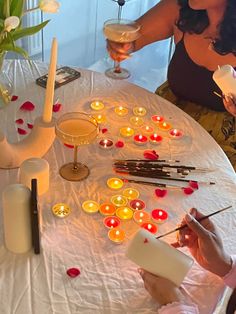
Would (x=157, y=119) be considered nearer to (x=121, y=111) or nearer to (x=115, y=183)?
(x=121, y=111)

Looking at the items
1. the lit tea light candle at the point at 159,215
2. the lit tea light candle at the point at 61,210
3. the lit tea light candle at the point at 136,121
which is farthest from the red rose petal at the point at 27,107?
the lit tea light candle at the point at 159,215

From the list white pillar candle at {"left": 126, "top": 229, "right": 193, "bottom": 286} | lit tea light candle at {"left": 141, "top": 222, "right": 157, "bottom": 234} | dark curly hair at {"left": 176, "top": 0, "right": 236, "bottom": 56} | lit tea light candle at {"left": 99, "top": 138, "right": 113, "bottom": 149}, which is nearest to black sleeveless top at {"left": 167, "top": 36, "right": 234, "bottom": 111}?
dark curly hair at {"left": 176, "top": 0, "right": 236, "bottom": 56}

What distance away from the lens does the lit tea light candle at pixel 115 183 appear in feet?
3.71

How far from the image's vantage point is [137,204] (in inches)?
42.9

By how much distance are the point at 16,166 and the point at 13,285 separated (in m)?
0.35

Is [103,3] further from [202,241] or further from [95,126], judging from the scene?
[202,241]

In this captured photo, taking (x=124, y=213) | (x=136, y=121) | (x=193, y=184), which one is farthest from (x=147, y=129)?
(x=124, y=213)

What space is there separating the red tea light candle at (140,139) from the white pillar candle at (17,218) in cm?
47

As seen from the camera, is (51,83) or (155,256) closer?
(155,256)

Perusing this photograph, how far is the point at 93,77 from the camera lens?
157cm

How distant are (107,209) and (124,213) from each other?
0.04 meters

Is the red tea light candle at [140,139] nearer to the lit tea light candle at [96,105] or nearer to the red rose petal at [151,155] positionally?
the red rose petal at [151,155]

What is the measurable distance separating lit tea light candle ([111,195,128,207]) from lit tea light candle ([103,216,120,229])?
1.8 inches

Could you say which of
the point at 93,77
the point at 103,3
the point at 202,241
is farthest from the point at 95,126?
the point at 103,3
